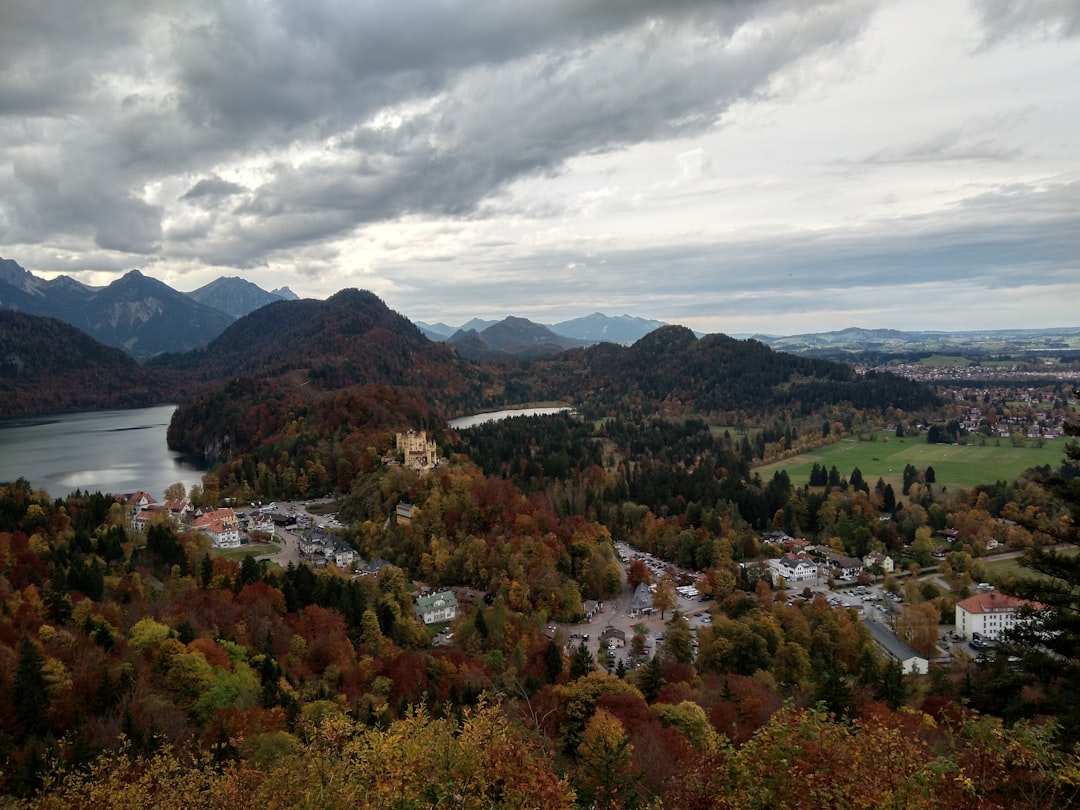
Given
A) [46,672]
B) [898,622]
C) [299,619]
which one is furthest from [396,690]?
[898,622]

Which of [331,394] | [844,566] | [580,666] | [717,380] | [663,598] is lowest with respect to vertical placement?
[844,566]

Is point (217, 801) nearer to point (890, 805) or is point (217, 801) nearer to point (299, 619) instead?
point (890, 805)

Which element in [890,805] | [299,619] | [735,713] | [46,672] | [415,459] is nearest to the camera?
[890,805]

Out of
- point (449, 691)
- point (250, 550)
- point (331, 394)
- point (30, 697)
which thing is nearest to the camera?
point (30, 697)

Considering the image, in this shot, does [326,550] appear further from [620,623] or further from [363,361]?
[363,361]

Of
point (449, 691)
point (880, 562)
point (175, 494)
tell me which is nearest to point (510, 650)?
point (449, 691)

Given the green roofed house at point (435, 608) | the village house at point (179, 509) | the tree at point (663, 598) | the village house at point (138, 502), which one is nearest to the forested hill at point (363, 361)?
the village house at point (138, 502)

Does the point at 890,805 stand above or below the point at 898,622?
above
